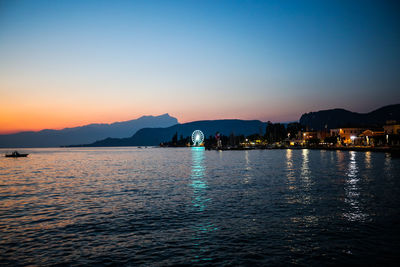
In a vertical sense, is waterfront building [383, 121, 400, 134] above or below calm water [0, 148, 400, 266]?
above

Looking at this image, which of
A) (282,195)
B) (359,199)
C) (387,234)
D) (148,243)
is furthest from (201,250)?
(359,199)

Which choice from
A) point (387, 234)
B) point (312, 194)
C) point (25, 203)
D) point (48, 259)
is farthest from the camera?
point (312, 194)

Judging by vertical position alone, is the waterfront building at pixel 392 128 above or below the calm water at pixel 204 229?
above

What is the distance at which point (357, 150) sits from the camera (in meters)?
159

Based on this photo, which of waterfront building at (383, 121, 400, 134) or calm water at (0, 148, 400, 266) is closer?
calm water at (0, 148, 400, 266)

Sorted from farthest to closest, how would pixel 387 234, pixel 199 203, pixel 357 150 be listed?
pixel 357 150, pixel 199 203, pixel 387 234

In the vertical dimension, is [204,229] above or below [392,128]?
below

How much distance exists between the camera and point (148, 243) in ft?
53.3

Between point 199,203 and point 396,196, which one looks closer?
point 199,203

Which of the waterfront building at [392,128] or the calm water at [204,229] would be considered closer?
the calm water at [204,229]

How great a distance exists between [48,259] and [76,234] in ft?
13.5

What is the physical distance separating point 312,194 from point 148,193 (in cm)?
1852

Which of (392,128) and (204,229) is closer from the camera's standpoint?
(204,229)

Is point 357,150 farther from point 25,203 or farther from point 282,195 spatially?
point 25,203
